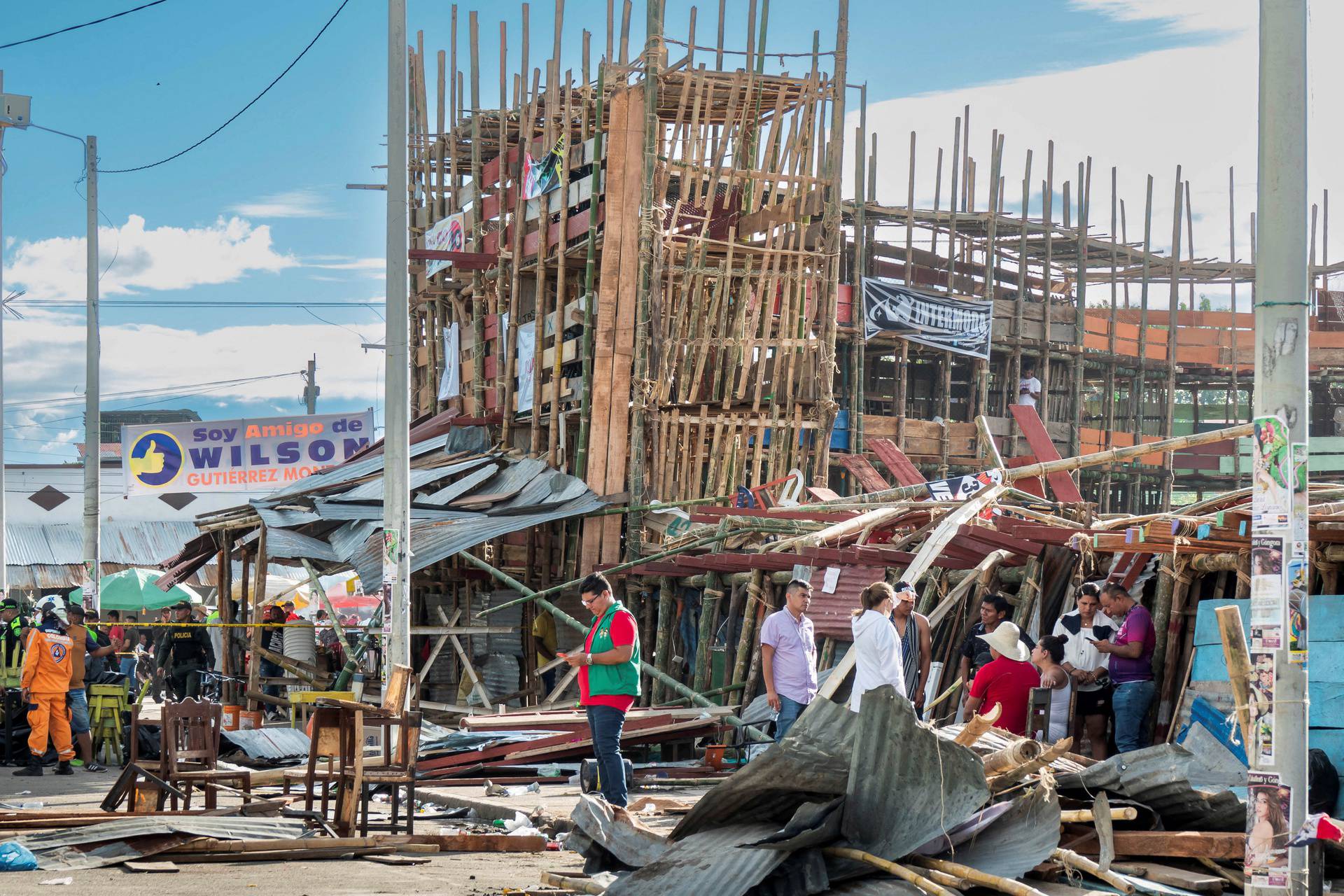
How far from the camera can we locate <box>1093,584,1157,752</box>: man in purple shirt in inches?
468

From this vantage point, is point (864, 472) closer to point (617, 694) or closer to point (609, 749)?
point (617, 694)

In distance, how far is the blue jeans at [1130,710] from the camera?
11930 mm

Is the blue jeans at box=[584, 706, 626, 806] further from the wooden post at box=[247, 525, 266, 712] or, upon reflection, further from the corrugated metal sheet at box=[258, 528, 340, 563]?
the wooden post at box=[247, 525, 266, 712]

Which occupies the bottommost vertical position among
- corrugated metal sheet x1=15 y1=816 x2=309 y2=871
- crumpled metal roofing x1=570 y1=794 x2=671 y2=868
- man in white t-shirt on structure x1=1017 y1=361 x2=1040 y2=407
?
corrugated metal sheet x1=15 y1=816 x2=309 y2=871

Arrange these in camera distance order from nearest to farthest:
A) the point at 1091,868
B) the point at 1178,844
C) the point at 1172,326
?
1. the point at 1091,868
2. the point at 1178,844
3. the point at 1172,326

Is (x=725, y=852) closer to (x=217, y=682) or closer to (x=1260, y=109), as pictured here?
(x=1260, y=109)

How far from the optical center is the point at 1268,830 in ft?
22.8

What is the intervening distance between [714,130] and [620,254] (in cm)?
275

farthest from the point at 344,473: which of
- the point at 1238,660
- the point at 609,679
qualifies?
the point at 1238,660

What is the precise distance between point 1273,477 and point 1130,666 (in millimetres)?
5115

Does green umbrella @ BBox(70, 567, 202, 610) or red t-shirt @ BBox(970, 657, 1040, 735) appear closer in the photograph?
red t-shirt @ BBox(970, 657, 1040, 735)

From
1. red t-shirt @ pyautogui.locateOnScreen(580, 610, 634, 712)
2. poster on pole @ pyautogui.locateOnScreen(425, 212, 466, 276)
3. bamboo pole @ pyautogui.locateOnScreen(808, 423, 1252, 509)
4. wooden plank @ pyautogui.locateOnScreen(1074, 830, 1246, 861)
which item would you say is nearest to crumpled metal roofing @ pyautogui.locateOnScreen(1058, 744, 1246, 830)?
wooden plank @ pyautogui.locateOnScreen(1074, 830, 1246, 861)

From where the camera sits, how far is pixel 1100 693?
1236 cm

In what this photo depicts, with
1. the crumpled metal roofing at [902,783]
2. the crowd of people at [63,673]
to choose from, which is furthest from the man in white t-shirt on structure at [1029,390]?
the crumpled metal roofing at [902,783]
